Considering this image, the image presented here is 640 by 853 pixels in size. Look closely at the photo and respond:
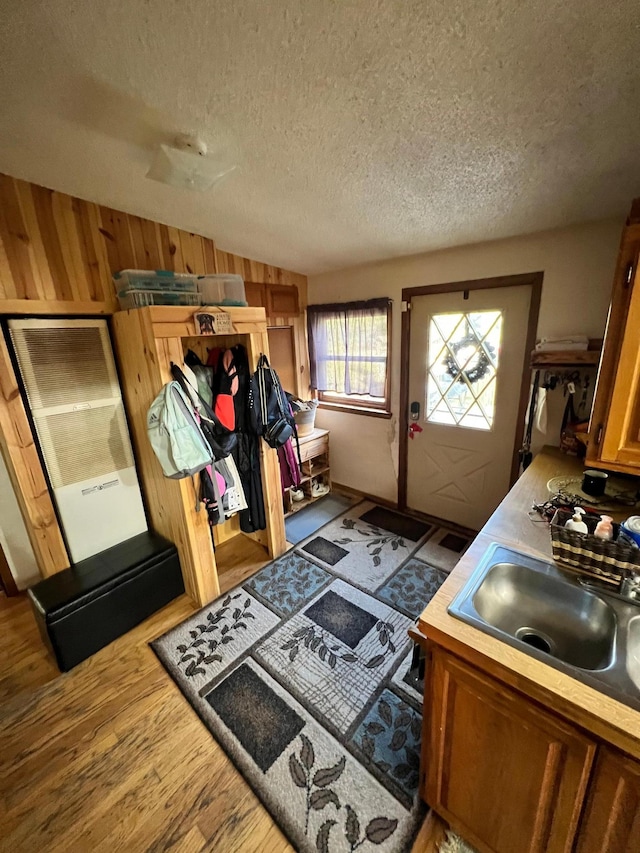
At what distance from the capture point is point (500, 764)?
927 millimetres

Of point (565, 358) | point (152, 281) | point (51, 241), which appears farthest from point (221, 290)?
point (565, 358)

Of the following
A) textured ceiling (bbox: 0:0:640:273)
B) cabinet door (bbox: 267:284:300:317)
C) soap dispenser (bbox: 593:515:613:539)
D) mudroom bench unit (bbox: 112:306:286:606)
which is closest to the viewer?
textured ceiling (bbox: 0:0:640:273)

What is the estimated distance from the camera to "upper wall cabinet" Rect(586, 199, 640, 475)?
1093 millimetres

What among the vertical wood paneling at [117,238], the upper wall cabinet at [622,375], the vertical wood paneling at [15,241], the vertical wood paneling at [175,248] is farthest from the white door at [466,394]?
the vertical wood paneling at [15,241]

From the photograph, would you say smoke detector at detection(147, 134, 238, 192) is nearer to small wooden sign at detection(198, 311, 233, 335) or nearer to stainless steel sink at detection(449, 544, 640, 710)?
small wooden sign at detection(198, 311, 233, 335)

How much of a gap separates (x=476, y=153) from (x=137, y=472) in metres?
2.47

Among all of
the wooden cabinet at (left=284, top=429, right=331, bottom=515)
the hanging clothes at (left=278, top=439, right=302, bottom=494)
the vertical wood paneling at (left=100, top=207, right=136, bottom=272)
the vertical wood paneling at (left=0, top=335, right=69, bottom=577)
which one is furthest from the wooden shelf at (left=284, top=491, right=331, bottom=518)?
the vertical wood paneling at (left=100, top=207, right=136, bottom=272)

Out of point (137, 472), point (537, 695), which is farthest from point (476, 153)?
point (137, 472)

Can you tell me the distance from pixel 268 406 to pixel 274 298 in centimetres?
123

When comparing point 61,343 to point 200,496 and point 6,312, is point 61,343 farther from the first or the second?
point 200,496

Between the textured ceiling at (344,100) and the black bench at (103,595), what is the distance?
6.76 feet

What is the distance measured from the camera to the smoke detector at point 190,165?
1.35 m

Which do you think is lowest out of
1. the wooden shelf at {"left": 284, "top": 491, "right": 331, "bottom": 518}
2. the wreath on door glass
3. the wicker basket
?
the wooden shelf at {"left": 284, "top": 491, "right": 331, "bottom": 518}

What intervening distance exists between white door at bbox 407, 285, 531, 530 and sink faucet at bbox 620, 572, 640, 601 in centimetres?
148
